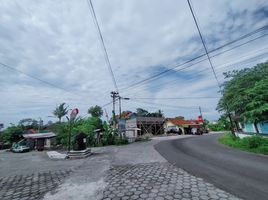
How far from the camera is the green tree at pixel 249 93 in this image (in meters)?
10.3

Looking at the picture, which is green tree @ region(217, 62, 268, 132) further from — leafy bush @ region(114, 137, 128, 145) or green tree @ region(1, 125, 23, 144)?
green tree @ region(1, 125, 23, 144)

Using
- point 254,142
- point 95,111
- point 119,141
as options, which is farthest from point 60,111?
point 254,142

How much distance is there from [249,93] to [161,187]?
32.1ft

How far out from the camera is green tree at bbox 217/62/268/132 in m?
10.3

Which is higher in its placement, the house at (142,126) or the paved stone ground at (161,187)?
the house at (142,126)

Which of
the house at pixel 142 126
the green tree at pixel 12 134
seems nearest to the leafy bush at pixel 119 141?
the house at pixel 142 126

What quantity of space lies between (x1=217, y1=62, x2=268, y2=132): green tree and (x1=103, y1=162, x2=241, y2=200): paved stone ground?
769 cm

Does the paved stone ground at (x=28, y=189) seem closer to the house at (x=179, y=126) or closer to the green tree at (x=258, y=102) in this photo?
the green tree at (x=258, y=102)

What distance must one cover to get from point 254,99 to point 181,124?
34.7 meters

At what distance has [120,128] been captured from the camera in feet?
75.9

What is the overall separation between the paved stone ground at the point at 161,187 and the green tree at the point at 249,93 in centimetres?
769

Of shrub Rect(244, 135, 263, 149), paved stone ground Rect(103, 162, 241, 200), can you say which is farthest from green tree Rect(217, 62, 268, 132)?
paved stone ground Rect(103, 162, 241, 200)

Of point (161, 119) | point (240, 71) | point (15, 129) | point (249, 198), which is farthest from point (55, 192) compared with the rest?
point (161, 119)

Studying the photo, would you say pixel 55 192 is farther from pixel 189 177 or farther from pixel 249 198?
pixel 249 198
